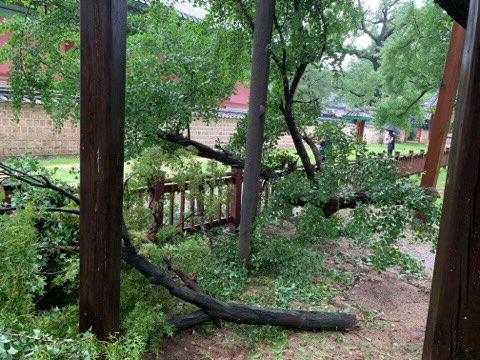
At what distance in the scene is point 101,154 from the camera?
150 centimetres

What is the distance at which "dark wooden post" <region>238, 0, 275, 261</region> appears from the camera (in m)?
4.15

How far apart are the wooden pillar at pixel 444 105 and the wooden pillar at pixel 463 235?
6047 mm

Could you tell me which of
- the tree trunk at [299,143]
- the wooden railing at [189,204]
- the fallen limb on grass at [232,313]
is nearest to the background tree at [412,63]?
the wooden railing at [189,204]

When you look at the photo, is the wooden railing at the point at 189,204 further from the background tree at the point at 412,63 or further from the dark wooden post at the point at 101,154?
the background tree at the point at 412,63

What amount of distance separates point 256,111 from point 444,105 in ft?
12.6

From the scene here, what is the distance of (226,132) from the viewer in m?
15.5

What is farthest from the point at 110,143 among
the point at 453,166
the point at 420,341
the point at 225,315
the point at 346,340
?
the point at 420,341

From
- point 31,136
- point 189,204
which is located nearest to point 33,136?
point 31,136

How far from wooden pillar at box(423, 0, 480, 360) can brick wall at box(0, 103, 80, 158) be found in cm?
1009

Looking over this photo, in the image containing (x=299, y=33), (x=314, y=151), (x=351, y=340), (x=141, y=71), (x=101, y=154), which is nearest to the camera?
(x=101, y=154)

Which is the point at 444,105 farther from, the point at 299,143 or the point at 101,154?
the point at 101,154

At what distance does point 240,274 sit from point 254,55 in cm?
242

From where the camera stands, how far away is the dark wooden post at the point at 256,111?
4148 mm

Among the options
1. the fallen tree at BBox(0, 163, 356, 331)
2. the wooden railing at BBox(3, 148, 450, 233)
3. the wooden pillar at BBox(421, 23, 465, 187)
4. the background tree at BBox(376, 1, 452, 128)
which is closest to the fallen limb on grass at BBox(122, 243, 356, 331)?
the fallen tree at BBox(0, 163, 356, 331)
